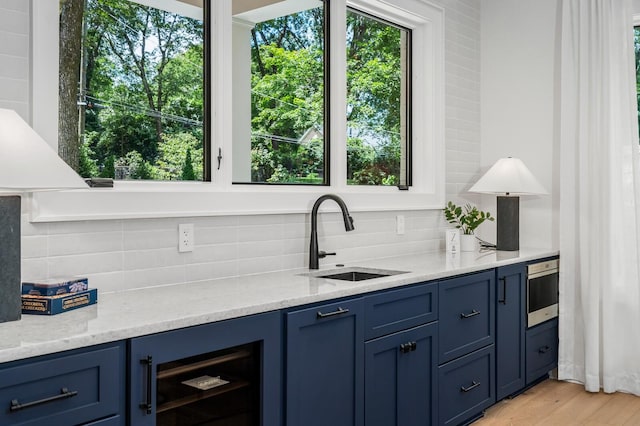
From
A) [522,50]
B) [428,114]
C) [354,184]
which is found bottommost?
[354,184]

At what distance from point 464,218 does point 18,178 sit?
3013 millimetres

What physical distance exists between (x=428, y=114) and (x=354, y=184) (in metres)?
0.84

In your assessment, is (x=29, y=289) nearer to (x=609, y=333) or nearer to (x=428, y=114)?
(x=428, y=114)

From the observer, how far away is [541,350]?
3902 millimetres

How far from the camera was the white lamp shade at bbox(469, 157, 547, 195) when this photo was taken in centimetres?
394

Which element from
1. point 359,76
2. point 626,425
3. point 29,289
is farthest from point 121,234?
point 626,425

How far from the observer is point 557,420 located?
11.1 feet

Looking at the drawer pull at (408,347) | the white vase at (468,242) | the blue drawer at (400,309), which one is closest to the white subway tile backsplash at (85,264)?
the blue drawer at (400,309)

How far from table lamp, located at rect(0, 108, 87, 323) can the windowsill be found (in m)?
0.35

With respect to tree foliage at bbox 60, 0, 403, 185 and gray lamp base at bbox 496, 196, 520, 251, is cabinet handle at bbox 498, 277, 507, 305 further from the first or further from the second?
tree foliage at bbox 60, 0, 403, 185

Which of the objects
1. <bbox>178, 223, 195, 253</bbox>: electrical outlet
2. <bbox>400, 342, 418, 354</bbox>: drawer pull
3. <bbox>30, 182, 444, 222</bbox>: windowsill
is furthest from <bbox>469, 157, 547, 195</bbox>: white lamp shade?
<bbox>178, 223, 195, 253</bbox>: electrical outlet

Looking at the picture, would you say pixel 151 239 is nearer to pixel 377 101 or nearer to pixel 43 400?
pixel 43 400

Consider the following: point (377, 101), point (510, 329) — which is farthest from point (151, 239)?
point (510, 329)

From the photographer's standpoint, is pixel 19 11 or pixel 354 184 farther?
pixel 354 184
